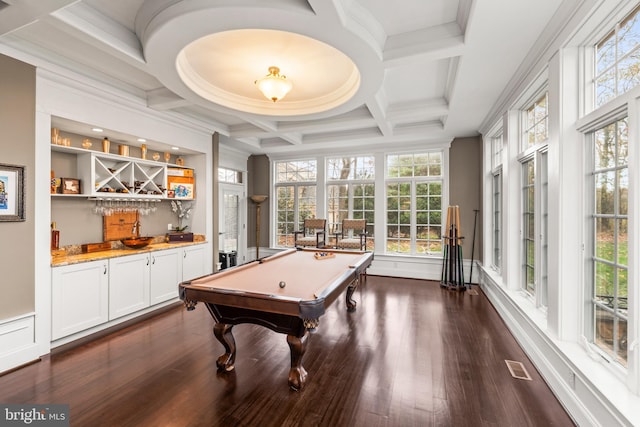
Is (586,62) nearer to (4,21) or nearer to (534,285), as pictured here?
(534,285)

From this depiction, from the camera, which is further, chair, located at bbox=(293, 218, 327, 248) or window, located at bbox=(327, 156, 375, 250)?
window, located at bbox=(327, 156, 375, 250)

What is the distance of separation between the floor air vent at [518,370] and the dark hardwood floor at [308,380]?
6cm

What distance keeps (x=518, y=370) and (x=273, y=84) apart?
355 cm

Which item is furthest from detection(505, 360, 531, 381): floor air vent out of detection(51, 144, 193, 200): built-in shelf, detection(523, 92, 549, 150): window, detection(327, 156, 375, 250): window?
detection(51, 144, 193, 200): built-in shelf

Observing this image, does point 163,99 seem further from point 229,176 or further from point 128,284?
point 229,176

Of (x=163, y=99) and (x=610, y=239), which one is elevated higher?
(x=163, y=99)

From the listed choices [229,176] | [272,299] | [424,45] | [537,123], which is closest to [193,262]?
[229,176]

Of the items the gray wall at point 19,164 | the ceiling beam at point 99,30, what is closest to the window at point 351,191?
the ceiling beam at point 99,30

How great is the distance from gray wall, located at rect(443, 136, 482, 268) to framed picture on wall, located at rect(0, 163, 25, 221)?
6342mm

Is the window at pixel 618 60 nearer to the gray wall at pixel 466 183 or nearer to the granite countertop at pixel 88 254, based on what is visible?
the gray wall at pixel 466 183

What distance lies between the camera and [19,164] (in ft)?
8.82

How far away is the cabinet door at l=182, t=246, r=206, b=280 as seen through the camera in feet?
14.9

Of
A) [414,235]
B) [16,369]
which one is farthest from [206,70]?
[414,235]

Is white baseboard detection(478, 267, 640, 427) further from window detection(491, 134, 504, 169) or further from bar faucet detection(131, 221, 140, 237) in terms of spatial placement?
bar faucet detection(131, 221, 140, 237)
